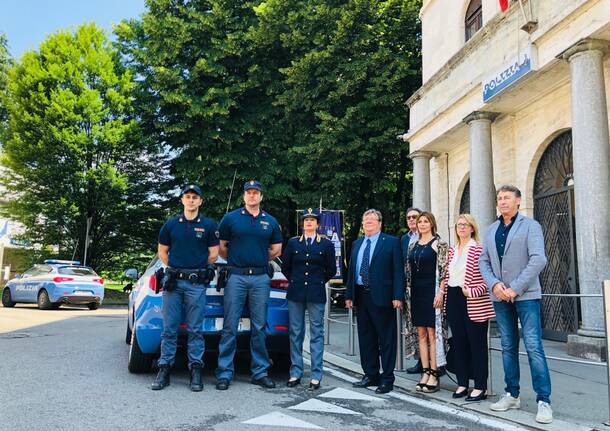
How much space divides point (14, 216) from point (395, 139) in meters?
18.5

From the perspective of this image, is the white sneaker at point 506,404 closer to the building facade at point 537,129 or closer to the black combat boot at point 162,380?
the black combat boot at point 162,380

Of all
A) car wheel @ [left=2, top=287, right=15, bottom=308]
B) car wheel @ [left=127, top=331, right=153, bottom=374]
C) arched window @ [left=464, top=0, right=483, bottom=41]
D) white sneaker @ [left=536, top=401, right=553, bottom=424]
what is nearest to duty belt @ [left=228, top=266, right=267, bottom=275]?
car wheel @ [left=127, top=331, right=153, bottom=374]

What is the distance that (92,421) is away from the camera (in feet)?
13.6

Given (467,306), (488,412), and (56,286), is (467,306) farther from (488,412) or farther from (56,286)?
(56,286)

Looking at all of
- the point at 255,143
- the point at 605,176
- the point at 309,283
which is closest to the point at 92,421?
the point at 309,283

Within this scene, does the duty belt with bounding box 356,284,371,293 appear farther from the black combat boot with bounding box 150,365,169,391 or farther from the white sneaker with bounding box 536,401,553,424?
A: the black combat boot with bounding box 150,365,169,391

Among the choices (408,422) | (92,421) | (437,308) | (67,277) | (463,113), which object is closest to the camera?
(92,421)

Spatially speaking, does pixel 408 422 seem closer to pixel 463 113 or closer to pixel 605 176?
pixel 605 176

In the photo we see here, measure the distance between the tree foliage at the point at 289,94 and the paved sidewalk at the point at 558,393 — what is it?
423 inches

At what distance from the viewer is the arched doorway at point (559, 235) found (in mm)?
10070

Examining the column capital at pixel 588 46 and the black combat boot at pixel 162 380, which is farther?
the column capital at pixel 588 46

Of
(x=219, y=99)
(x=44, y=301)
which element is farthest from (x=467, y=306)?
(x=219, y=99)

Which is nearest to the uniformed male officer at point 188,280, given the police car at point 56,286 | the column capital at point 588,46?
the column capital at point 588,46

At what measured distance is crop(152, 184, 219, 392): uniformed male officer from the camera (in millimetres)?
5520
